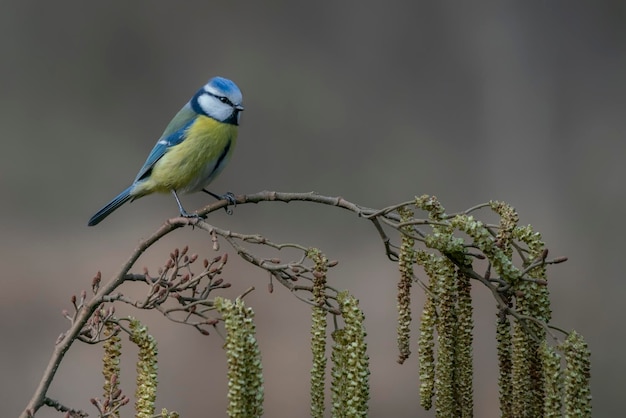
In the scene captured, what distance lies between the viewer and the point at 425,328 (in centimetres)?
95

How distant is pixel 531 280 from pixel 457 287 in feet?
0.34

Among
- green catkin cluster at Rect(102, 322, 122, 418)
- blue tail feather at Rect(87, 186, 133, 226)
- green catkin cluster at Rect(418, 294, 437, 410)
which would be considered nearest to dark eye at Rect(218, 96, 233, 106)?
blue tail feather at Rect(87, 186, 133, 226)

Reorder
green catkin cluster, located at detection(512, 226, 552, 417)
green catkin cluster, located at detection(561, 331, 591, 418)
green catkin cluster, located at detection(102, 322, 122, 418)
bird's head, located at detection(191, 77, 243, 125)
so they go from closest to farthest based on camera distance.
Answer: green catkin cluster, located at detection(561, 331, 591, 418), green catkin cluster, located at detection(512, 226, 552, 417), green catkin cluster, located at detection(102, 322, 122, 418), bird's head, located at detection(191, 77, 243, 125)

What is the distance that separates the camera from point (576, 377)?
0.78m

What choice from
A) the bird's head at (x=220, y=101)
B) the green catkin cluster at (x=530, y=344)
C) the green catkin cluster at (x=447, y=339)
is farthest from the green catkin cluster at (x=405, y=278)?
the bird's head at (x=220, y=101)

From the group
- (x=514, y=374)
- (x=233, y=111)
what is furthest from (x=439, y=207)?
(x=233, y=111)

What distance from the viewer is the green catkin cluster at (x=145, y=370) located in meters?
0.96

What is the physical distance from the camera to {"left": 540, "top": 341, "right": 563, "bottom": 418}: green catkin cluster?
2.67 feet

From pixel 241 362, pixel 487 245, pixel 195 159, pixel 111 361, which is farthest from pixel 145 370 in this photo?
pixel 195 159

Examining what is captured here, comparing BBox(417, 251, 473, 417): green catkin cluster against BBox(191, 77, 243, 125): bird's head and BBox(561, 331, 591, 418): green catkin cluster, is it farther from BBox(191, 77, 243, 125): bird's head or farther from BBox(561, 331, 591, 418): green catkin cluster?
BBox(191, 77, 243, 125): bird's head

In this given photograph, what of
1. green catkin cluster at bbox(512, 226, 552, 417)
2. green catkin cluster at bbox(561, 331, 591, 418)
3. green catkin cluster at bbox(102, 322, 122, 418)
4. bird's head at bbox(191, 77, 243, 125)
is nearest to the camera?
green catkin cluster at bbox(561, 331, 591, 418)

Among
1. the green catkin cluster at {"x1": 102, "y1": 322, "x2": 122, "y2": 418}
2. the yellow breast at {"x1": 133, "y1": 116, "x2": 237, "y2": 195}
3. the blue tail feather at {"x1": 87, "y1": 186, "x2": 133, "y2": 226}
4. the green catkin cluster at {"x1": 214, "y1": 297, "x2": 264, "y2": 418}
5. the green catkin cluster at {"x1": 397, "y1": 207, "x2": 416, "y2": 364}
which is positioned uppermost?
the yellow breast at {"x1": 133, "y1": 116, "x2": 237, "y2": 195}

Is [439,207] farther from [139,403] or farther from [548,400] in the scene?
[139,403]

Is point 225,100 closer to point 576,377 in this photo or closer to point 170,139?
point 170,139
